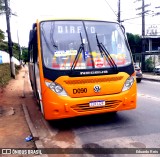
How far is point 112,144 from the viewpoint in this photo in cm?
523

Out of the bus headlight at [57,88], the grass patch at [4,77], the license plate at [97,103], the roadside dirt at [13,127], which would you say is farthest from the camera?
the grass patch at [4,77]

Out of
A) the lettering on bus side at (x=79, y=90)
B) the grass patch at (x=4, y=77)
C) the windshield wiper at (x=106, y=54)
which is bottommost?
the grass patch at (x=4, y=77)

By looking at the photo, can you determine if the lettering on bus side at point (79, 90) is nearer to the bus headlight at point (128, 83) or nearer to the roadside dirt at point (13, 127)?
the bus headlight at point (128, 83)

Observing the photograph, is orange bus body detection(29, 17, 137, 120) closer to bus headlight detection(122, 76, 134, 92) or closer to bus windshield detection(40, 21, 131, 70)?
bus headlight detection(122, 76, 134, 92)

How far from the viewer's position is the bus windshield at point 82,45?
616cm

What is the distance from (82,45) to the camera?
6395 millimetres

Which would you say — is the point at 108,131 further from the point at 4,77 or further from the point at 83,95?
the point at 4,77

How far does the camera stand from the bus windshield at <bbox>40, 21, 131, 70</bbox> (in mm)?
6160

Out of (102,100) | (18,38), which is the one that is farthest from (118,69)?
(18,38)

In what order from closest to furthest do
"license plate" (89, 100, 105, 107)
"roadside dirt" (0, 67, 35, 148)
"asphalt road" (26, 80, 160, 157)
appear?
"asphalt road" (26, 80, 160, 157), "roadside dirt" (0, 67, 35, 148), "license plate" (89, 100, 105, 107)

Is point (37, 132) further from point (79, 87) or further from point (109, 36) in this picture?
point (109, 36)

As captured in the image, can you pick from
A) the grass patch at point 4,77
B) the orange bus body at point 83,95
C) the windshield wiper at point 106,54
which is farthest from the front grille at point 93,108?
the grass patch at point 4,77

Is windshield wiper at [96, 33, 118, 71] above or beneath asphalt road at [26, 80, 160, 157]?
above

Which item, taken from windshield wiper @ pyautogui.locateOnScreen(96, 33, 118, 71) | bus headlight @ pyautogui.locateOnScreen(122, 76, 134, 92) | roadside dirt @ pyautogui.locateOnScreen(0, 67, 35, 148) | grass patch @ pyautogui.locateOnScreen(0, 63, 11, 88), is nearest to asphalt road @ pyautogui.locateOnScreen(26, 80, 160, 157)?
roadside dirt @ pyautogui.locateOnScreen(0, 67, 35, 148)
